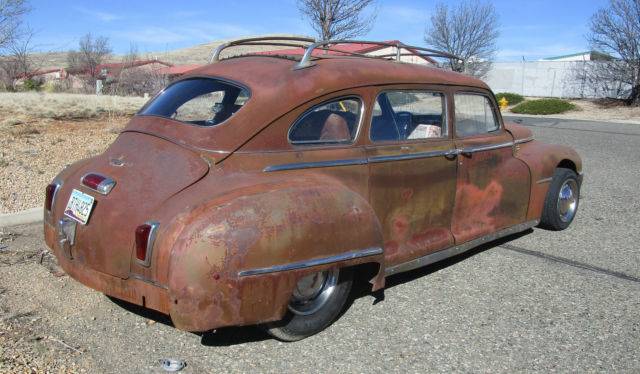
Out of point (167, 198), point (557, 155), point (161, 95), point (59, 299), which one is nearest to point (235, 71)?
point (161, 95)

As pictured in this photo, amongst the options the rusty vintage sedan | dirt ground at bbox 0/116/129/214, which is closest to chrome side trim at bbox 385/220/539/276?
the rusty vintage sedan

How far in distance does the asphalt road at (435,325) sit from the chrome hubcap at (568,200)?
706mm

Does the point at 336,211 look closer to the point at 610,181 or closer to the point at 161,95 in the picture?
the point at 161,95

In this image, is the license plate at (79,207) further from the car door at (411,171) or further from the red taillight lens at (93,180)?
the car door at (411,171)

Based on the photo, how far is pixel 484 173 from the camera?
180 inches

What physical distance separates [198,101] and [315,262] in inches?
62.6

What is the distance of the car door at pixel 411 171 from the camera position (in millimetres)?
3812

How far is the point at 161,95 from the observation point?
13.9 feet

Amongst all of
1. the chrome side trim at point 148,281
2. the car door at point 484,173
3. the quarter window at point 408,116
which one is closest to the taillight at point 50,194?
the chrome side trim at point 148,281

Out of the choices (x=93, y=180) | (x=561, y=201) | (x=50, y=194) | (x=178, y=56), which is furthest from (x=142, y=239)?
(x=178, y=56)

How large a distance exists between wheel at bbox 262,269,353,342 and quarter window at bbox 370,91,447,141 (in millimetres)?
984

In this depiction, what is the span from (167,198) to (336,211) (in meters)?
0.93

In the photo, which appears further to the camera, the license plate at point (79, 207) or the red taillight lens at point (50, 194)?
the red taillight lens at point (50, 194)

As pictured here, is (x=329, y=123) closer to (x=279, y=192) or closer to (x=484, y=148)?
(x=279, y=192)
